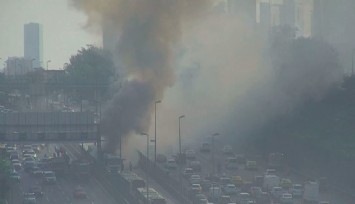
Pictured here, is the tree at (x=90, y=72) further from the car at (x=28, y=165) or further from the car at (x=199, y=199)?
the car at (x=199, y=199)

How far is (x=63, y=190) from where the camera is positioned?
3184 cm

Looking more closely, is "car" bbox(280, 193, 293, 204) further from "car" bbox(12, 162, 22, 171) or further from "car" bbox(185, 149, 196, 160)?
"car" bbox(12, 162, 22, 171)

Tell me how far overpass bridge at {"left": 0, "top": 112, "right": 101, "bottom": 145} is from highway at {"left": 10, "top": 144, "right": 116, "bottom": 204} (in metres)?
3.72

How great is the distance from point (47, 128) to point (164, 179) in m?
8.64

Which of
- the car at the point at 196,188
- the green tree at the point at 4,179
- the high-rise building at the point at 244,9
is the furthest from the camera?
the high-rise building at the point at 244,9

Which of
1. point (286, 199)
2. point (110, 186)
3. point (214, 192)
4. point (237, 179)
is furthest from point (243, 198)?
Answer: point (110, 186)

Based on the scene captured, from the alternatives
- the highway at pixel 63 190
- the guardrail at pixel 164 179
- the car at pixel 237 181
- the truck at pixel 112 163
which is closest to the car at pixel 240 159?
the guardrail at pixel 164 179

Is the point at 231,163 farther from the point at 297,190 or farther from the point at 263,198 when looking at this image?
the point at 263,198

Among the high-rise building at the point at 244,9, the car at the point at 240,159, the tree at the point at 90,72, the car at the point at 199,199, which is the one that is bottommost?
the car at the point at 199,199

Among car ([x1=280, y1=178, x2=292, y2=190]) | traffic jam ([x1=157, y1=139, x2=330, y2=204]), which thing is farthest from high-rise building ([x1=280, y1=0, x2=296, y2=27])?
car ([x1=280, y1=178, x2=292, y2=190])

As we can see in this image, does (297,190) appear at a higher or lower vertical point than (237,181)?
lower

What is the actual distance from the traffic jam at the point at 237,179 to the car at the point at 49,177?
339 cm

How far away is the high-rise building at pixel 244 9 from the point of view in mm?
75750

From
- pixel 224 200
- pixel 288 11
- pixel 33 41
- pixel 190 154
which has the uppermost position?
pixel 33 41
